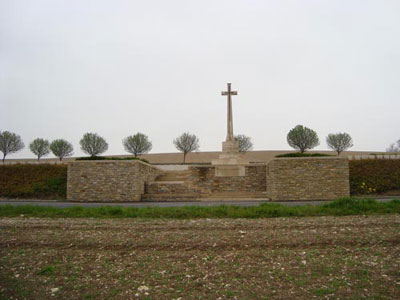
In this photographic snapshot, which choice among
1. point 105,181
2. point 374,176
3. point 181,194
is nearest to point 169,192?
point 181,194

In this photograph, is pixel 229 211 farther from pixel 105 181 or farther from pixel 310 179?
pixel 105 181

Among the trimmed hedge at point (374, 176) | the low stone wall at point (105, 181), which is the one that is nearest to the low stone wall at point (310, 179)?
the trimmed hedge at point (374, 176)

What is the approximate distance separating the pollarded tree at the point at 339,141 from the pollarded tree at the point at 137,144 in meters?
26.6

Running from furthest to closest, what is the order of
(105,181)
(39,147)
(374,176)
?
1. (39,147)
2. (374,176)
3. (105,181)

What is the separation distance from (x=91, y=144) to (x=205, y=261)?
134 ft

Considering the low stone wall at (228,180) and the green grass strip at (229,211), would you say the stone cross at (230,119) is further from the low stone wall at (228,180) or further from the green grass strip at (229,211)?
the green grass strip at (229,211)

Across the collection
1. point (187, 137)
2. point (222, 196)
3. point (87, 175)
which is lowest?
point (222, 196)

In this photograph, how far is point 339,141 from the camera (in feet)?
148

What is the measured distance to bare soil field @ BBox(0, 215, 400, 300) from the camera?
13.1 feet

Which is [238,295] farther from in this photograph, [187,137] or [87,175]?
[187,137]

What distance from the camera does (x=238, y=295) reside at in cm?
384

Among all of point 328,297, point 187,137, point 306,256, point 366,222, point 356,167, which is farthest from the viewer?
point 187,137

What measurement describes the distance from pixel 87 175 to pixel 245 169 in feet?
29.1

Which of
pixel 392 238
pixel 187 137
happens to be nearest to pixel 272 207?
pixel 392 238
